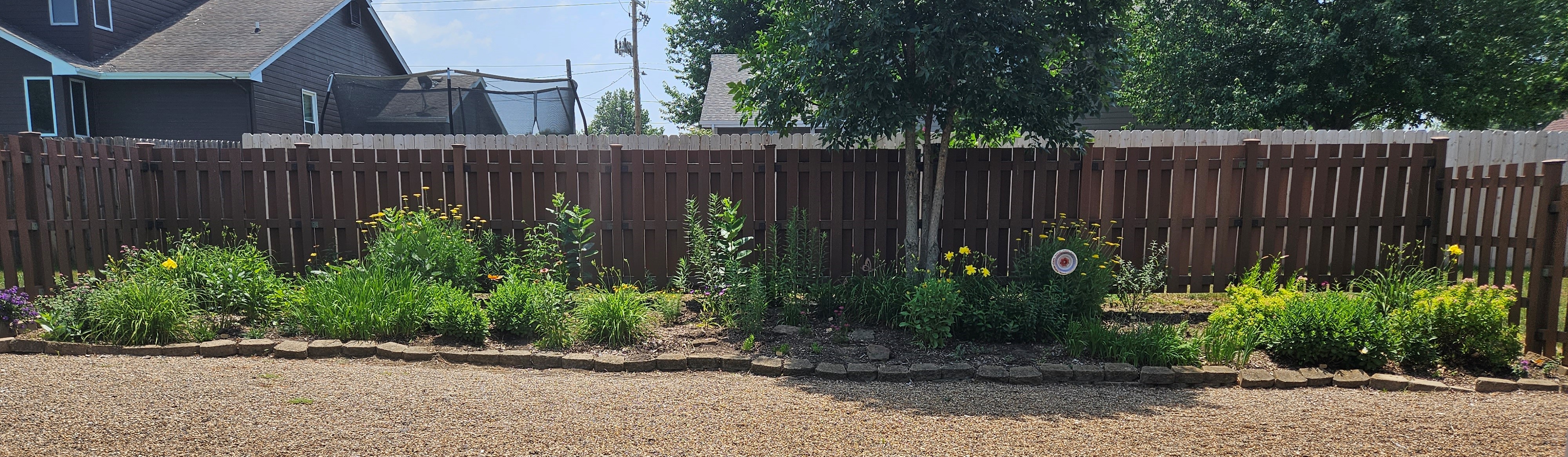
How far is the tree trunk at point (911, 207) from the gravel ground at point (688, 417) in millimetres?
1703

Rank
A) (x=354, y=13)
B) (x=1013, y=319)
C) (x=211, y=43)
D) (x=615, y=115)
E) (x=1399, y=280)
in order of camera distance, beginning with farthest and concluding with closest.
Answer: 1. (x=615, y=115)
2. (x=354, y=13)
3. (x=211, y=43)
4. (x=1399, y=280)
5. (x=1013, y=319)

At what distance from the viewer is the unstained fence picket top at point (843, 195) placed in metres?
5.74

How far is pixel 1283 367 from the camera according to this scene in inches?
170

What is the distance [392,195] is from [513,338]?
2316 mm

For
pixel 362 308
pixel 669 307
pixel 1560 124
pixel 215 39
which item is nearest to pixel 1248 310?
pixel 669 307

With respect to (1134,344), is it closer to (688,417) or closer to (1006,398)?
(1006,398)

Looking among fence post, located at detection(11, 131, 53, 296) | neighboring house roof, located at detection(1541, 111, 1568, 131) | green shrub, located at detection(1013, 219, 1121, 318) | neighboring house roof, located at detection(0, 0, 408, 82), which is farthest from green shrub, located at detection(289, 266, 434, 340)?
neighboring house roof, located at detection(1541, 111, 1568, 131)

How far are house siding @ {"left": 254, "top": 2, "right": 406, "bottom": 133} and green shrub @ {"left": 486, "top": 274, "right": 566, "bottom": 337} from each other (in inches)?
364

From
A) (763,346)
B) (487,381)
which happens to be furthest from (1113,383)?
(487,381)

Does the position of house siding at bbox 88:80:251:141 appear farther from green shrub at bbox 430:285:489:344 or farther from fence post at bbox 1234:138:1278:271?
fence post at bbox 1234:138:1278:271

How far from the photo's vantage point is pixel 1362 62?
12219mm

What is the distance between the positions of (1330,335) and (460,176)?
20.3 feet

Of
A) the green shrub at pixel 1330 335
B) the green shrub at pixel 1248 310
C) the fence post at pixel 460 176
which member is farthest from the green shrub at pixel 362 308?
the green shrub at pixel 1330 335

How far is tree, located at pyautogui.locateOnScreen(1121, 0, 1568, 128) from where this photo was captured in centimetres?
1200
